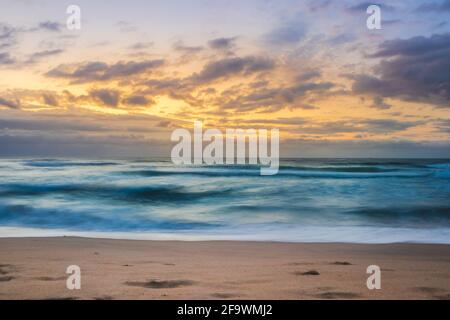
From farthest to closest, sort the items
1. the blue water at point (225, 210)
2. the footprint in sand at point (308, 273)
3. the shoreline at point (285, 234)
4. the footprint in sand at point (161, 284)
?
1. the blue water at point (225, 210)
2. the shoreline at point (285, 234)
3. the footprint in sand at point (308, 273)
4. the footprint in sand at point (161, 284)

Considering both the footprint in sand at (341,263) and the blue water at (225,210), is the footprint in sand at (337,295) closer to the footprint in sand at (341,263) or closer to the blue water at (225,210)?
the footprint in sand at (341,263)

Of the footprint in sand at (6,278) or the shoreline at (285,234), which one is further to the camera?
the shoreline at (285,234)

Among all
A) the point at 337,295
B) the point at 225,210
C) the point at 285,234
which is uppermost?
the point at 225,210

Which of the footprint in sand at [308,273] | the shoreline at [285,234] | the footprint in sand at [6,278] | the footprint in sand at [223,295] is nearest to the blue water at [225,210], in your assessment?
the shoreline at [285,234]

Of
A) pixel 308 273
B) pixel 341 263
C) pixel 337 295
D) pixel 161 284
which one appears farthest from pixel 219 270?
pixel 341 263

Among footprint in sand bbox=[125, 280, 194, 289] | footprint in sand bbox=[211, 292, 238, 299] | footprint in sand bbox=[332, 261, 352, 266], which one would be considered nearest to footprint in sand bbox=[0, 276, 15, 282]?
footprint in sand bbox=[125, 280, 194, 289]

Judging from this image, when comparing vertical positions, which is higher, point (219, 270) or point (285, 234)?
point (285, 234)

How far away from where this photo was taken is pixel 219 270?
5.61 m

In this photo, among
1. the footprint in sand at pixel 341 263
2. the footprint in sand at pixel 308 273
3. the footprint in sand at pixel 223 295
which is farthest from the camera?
the footprint in sand at pixel 341 263

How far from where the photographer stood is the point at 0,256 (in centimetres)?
648

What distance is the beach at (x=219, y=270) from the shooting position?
4.50m

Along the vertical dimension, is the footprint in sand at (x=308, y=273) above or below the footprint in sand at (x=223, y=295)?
above

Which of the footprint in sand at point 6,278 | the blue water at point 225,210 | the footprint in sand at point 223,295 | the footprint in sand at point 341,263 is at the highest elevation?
the blue water at point 225,210

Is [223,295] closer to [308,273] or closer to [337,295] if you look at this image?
[337,295]
